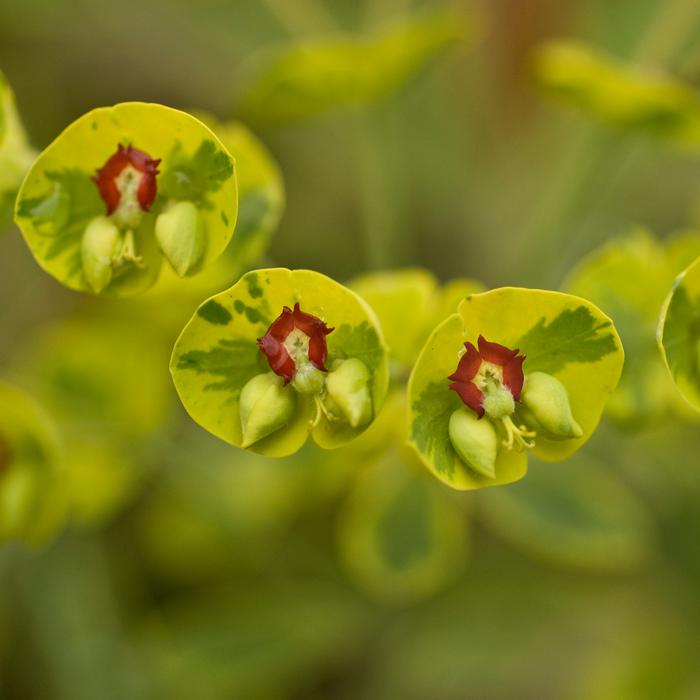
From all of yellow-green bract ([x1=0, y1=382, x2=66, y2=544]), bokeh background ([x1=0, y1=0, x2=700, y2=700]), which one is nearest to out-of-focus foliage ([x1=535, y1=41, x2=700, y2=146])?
bokeh background ([x1=0, y1=0, x2=700, y2=700])

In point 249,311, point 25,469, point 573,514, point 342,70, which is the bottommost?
point 573,514

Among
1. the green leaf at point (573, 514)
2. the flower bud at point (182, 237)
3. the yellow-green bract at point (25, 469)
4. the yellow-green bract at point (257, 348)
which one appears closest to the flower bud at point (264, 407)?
the yellow-green bract at point (257, 348)

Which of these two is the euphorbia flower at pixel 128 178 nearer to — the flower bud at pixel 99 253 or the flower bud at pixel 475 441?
the flower bud at pixel 99 253

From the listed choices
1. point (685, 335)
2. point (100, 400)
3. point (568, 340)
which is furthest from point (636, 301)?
point (100, 400)

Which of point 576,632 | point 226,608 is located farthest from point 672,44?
point 226,608

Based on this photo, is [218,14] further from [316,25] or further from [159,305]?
[159,305]

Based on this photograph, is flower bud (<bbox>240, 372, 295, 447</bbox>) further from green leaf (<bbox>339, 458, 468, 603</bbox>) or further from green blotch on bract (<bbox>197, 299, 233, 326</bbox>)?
green leaf (<bbox>339, 458, 468, 603</bbox>)

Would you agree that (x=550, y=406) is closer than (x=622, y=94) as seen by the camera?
Yes

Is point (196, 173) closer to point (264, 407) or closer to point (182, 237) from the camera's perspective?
point (182, 237)
